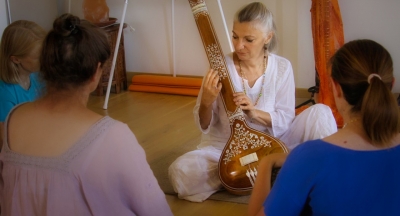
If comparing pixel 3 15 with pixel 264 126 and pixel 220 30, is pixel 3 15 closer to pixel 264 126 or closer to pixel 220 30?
pixel 220 30

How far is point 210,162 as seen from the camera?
2301 millimetres

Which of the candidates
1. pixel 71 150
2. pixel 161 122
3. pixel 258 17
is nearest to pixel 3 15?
pixel 161 122

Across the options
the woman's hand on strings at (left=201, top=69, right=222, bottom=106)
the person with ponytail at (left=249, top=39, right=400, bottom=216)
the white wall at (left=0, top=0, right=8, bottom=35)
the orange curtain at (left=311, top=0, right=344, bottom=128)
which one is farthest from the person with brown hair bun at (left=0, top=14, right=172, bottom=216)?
the white wall at (left=0, top=0, right=8, bottom=35)

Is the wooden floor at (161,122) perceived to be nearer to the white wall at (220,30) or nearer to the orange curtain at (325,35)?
the white wall at (220,30)

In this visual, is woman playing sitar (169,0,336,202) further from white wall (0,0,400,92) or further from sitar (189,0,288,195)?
white wall (0,0,400,92)

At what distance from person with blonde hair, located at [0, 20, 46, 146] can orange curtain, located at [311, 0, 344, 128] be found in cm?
172

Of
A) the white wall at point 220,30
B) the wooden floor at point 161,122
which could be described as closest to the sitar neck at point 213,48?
the wooden floor at point 161,122

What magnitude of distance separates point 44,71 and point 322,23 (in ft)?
7.20

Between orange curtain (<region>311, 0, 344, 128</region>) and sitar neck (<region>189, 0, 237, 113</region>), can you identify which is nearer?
sitar neck (<region>189, 0, 237, 113</region>)

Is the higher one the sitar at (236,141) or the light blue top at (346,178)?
the light blue top at (346,178)

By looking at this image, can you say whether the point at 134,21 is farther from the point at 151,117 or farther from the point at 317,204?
the point at 317,204

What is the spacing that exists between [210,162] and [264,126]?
29cm

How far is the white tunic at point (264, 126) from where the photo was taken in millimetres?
2231

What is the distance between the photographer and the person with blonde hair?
1.92 m
